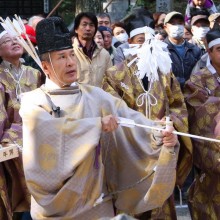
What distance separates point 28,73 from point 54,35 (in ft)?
6.59

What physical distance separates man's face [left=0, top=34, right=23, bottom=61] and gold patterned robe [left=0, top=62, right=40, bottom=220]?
170 millimetres

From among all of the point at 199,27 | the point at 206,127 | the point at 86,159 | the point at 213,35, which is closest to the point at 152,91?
the point at 206,127

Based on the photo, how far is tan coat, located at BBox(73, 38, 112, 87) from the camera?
6.92m

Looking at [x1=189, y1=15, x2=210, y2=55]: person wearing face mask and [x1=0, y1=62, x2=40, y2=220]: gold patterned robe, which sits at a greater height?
[x1=189, y1=15, x2=210, y2=55]: person wearing face mask

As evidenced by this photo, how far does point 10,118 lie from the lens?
6113 mm

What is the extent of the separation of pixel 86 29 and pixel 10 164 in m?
1.80

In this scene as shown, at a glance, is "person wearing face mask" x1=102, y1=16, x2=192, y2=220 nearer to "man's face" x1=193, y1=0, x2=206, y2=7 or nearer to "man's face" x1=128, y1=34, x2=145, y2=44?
"man's face" x1=128, y1=34, x2=145, y2=44

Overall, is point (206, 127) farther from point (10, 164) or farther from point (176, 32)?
point (176, 32)

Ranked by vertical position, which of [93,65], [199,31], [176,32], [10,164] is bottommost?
[10,164]

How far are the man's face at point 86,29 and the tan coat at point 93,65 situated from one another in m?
0.08

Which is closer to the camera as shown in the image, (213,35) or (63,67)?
(63,67)

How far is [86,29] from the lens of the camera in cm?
717

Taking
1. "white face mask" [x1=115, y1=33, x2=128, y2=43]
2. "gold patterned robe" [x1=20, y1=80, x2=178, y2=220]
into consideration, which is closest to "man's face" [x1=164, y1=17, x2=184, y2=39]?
"white face mask" [x1=115, y1=33, x2=128, y2=43]

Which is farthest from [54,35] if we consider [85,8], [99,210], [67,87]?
[85,8]
